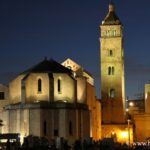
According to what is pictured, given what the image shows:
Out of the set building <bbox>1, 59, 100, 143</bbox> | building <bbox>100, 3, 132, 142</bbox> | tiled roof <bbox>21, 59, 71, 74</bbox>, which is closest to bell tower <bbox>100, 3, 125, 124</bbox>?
building <bbox>100, 3, 132, 142</bbox>

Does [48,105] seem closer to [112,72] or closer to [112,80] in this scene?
[112,80]

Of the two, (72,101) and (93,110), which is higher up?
(72,101)

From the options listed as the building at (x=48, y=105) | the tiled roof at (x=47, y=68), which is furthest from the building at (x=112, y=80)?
the tiled roof at (x=47, y=68)

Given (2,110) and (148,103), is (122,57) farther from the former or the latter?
(2,110)

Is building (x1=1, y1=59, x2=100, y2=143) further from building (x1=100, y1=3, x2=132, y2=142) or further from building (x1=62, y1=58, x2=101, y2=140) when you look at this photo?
building (x1=100, y1=3, x2=132, y2=142)

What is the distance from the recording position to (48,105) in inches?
3359

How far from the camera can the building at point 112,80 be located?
331 feet

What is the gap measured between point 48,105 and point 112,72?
777 inches

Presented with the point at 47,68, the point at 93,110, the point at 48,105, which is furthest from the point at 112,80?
the point at 48,105

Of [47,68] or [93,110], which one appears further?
[93,110]

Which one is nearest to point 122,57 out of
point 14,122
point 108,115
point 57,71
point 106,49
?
point 106,49

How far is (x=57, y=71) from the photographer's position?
89938 millimetres

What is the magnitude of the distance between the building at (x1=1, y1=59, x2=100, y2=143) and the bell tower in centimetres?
989

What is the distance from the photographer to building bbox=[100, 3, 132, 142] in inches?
3971
